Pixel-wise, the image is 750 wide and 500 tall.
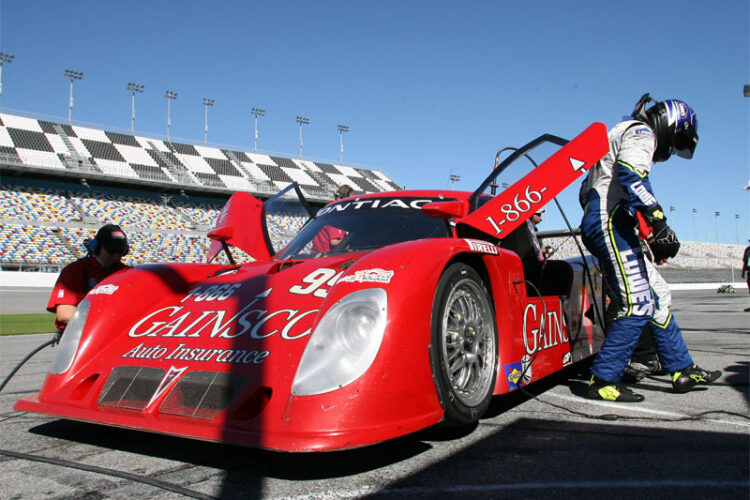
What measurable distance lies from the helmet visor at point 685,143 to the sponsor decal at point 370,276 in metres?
2.69

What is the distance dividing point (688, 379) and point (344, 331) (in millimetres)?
2652

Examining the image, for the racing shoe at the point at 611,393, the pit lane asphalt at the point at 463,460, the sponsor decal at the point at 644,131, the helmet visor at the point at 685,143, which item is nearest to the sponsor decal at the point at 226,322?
the pit lane asphalt at the point at 463,460

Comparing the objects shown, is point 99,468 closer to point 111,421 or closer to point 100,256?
point 111,421

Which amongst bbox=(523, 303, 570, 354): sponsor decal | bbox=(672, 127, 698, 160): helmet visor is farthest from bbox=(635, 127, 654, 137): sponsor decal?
bbox=(523, 303, 570, 354): sponsor decal

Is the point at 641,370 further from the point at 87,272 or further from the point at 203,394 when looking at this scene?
the point at 87,272

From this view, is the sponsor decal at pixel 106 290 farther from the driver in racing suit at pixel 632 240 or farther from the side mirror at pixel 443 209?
the driver in racing suit at pixel 632 240

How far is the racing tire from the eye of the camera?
2504 mm

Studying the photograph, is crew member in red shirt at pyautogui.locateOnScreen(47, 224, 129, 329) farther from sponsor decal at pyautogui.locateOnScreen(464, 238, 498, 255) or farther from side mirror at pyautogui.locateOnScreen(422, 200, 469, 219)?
sponsor decal at pyautogui.locateOnScreen(464, 238, 498, 255)

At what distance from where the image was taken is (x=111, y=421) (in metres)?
2.50

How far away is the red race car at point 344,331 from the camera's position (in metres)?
2.26

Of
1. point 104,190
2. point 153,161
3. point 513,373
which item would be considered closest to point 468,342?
point 513,373

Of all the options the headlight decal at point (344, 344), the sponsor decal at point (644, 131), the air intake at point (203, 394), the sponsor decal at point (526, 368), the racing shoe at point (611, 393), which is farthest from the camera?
the sponsor decal at point (644, 131)

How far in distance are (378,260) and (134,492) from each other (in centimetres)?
129

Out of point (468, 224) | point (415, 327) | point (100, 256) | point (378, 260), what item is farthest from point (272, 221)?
point (415, 327)
